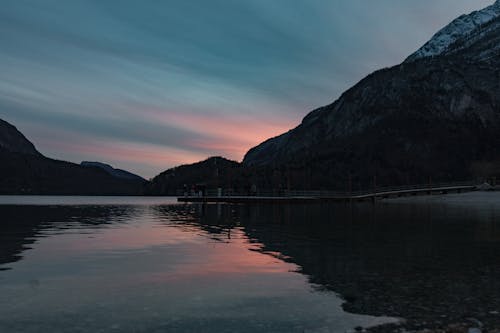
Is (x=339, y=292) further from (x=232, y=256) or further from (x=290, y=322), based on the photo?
(x=232, y=256)

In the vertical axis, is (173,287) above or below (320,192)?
below

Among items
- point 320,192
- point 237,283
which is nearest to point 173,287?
point 237,283

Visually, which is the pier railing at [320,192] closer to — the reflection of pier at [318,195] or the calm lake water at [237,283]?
the reflection of pier at [318,195]

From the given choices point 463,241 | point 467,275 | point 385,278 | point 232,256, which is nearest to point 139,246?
point 232,256

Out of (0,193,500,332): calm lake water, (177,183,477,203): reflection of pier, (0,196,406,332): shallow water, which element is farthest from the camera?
(177,183,477,203): reflection of pier

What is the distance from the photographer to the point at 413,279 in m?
17.1

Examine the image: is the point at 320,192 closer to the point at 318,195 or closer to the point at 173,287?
the point at 318,195

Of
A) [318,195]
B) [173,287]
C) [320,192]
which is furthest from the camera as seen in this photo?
[318,195]

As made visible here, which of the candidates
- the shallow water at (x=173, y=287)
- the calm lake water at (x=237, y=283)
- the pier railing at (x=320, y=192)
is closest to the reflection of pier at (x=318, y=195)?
the pier railing at (x=320, y=192)

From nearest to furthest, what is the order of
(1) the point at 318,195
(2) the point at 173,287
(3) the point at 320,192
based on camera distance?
1. (2) the point at 173,287
2. (3) the point at 320,192
3. (1) the point at 318,195

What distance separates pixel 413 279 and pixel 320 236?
53.7 ft

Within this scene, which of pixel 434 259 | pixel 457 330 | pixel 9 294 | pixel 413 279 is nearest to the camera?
pixel 457 330

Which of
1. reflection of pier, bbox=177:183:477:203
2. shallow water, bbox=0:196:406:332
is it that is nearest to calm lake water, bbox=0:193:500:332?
shallow water, bbox=0:196:406:332

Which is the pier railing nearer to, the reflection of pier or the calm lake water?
the reflection of pier
